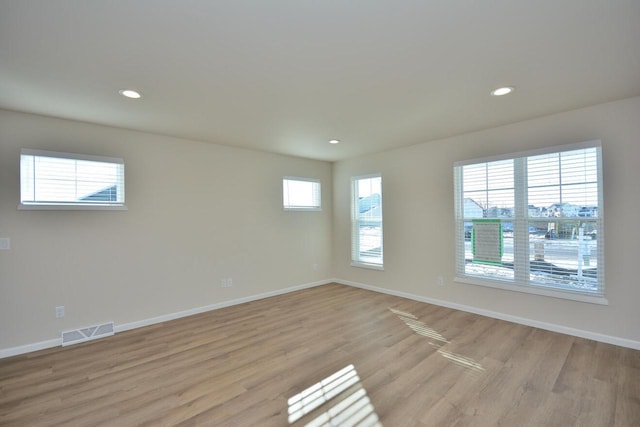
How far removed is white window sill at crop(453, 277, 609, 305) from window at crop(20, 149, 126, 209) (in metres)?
4.83

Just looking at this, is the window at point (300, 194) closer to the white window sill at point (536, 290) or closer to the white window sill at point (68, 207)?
the white window sill at point (68, 207)

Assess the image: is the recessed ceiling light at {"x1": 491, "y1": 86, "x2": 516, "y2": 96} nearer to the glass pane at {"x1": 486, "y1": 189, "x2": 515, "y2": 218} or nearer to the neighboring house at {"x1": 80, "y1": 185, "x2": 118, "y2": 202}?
the glass pane at {"x1": 486, "y1": 189, "x2": 515, "y2": 218}

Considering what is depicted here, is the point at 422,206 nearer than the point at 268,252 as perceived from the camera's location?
Yes

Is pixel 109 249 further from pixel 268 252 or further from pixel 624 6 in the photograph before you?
pixel 624 6

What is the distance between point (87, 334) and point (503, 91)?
17.1 feet

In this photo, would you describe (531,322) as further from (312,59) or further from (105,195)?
(105,195)

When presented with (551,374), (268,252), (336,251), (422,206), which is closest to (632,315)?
(551,374)

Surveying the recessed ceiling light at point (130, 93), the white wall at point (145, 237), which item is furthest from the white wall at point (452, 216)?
the recessed ceiling light at point (130, 93)

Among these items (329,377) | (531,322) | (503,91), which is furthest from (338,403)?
(503,91)

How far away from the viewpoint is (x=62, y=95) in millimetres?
2684

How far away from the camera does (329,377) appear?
2.53 meters

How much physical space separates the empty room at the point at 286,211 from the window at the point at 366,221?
0.18 m

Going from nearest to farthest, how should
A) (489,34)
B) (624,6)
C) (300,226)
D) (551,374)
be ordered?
(624,6) < (489,34) < (551,374) < (300,226)

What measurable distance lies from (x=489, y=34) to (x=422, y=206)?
306cm
